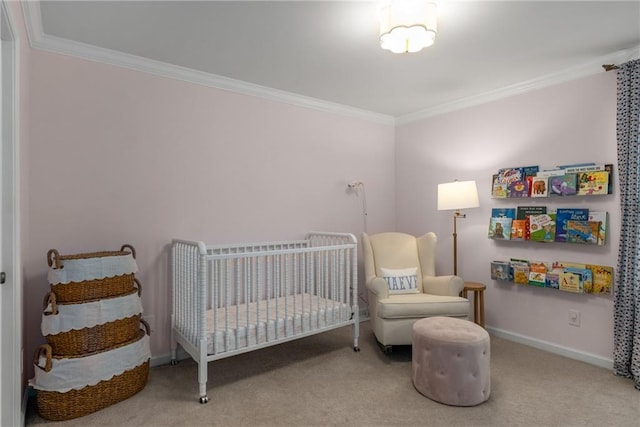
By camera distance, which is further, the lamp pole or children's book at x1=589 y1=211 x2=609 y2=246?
the lamp pole

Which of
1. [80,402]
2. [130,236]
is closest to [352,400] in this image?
[80,402]

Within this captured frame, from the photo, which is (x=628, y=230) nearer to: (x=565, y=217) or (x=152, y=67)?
(x=565, y=217)

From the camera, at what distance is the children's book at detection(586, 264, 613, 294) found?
2.66m

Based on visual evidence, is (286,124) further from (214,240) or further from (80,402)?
(80,402)

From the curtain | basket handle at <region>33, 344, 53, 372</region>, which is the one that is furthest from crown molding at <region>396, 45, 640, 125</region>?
basket handle at <region>33, 344, 53, 372</region>

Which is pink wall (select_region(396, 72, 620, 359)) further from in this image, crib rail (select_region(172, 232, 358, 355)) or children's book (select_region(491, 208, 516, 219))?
crib rail (select_region(172, 232, 358, 355))

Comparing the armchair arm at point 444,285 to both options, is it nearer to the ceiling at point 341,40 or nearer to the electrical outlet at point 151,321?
the ceiling at point 341,40

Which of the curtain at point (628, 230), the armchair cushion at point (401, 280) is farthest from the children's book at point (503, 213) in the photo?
the armchair cushion at point (401, 280)

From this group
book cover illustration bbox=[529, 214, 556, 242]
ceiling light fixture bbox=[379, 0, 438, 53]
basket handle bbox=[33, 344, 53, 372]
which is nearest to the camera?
ceiling light fixture bbox=[379, 0, 438, 53]

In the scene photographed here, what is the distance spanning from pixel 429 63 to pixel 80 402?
319 cm

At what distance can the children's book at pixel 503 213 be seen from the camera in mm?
3242

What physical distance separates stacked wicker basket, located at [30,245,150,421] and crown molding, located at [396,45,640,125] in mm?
3244

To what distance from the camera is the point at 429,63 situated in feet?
9.11

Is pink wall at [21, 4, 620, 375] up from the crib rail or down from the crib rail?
up
